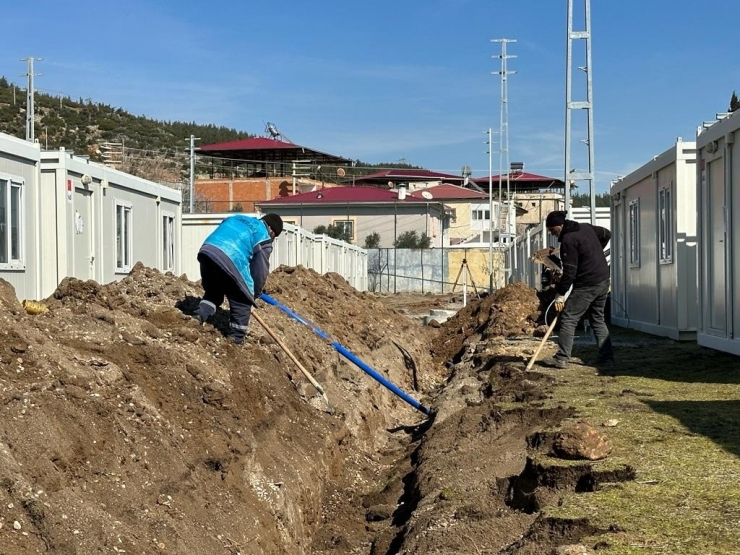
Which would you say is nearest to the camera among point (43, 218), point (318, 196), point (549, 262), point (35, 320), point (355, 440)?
point (35, 320)

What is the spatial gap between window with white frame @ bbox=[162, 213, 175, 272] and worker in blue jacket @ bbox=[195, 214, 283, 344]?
951 centimetres

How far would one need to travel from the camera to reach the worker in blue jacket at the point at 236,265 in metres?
9.42

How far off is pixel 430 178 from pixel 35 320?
241 ft

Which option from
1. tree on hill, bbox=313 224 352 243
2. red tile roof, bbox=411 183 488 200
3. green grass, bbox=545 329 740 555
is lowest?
green grass, bbox=545 329 740 555

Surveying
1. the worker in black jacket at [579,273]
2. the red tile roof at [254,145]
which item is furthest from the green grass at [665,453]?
the red tile roof at [254,145]

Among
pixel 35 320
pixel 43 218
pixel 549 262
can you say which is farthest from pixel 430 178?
pixel 35 320

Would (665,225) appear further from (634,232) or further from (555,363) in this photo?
(555,363)

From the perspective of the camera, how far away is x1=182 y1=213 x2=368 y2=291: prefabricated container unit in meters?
22.5

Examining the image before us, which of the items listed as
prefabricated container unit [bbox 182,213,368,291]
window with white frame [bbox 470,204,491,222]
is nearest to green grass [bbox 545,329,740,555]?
prefabricated container unit [bbox 182,213,368,291]

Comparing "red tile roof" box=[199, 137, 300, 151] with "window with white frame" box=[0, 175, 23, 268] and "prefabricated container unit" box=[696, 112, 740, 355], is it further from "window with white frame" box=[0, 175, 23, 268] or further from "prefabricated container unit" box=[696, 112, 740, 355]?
"prefabricated container unit" box=[696, 112, 740, 355]

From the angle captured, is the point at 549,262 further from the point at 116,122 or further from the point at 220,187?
the point at 116,122

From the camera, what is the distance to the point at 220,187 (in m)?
63.5

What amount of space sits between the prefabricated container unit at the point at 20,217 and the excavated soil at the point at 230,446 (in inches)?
68.0

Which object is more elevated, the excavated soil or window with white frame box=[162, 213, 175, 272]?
window with white frame box=[162, 213, 175, 272]
